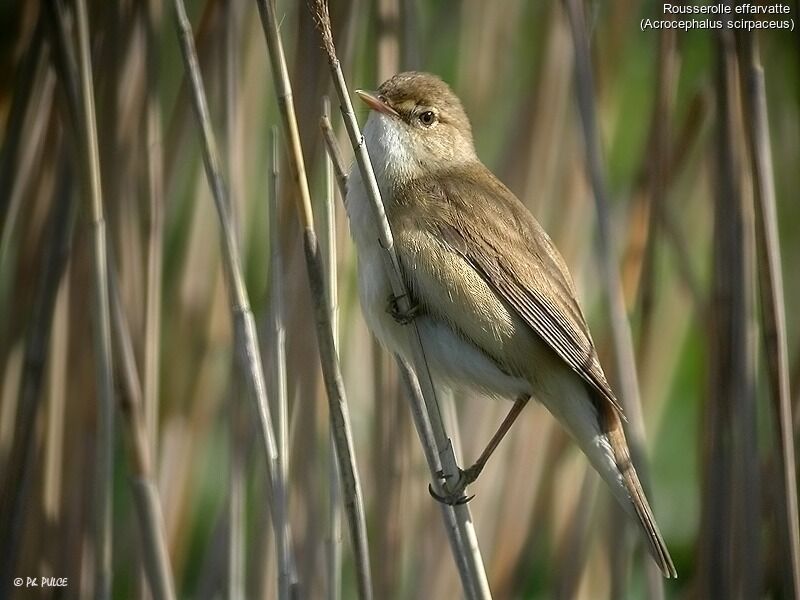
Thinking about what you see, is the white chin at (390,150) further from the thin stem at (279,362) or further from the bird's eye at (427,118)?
the thin stem at (279,362)

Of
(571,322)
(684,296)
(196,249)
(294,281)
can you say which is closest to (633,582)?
(684,296)

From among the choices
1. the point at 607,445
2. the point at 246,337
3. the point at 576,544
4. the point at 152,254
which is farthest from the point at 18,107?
the point at 576,544

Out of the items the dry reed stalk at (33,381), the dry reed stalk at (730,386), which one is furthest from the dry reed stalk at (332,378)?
the dry reed stalk at (730,386)

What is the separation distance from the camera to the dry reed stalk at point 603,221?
2.54 meters

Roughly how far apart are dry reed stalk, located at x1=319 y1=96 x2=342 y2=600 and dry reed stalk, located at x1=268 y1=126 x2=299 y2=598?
0.37 feet

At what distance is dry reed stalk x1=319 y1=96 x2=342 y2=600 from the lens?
2.24m

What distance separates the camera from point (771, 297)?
2475mm

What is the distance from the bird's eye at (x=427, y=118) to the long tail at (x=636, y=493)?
85 cm

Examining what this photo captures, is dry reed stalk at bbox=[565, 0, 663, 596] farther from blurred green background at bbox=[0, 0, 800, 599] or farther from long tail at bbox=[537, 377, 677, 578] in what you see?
blurred green background at bbox=[0, 0, 800, 599]

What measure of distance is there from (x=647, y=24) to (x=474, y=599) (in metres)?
1.76

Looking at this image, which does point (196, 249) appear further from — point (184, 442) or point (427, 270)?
point (427, 270)

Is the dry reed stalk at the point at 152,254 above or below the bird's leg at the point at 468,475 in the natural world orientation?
above

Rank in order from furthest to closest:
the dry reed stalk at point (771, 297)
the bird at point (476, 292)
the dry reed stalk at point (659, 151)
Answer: the dry reed stalk at point (659, 151)
the dry reed stalk at point (771, 297)
the bird at point (476, 292)

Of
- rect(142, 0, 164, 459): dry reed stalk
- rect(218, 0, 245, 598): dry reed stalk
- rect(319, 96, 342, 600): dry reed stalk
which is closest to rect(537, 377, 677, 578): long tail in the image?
rect(319, 96, 342, 600): dry reed stalk
